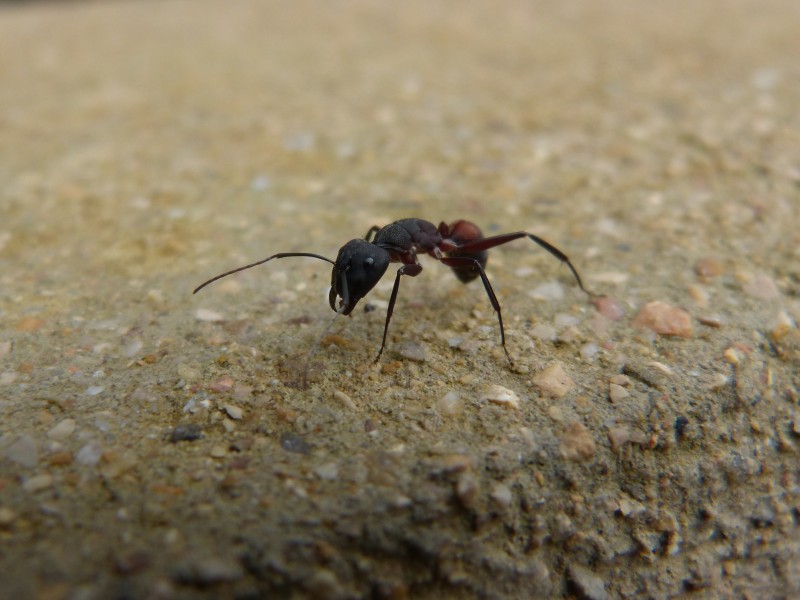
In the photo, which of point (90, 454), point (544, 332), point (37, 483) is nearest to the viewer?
point (37, 483)

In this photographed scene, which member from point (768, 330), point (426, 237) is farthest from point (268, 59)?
point (768, 330)

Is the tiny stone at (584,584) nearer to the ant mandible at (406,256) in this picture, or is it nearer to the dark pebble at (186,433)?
the ant mandible at (406,256)

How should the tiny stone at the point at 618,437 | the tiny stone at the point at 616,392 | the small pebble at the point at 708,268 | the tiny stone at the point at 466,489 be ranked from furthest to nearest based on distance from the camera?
the small pebble at the point at 708,268 < the tiny stone at the point at 616,392 < the tiny stone at the point at 618,437 < the tiny stone at the point at 466,489

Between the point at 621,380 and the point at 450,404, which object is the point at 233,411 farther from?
the point at 621,380

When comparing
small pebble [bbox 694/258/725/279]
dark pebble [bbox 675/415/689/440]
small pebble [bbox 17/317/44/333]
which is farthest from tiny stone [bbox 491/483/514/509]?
small pebble [bbox 17/317/44/333]

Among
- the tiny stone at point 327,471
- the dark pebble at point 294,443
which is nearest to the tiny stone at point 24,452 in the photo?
the dark pebble at point 294,443

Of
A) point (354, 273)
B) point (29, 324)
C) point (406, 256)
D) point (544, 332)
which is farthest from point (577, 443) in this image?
point (29, 324)

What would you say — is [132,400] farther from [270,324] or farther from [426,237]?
[426,237]
